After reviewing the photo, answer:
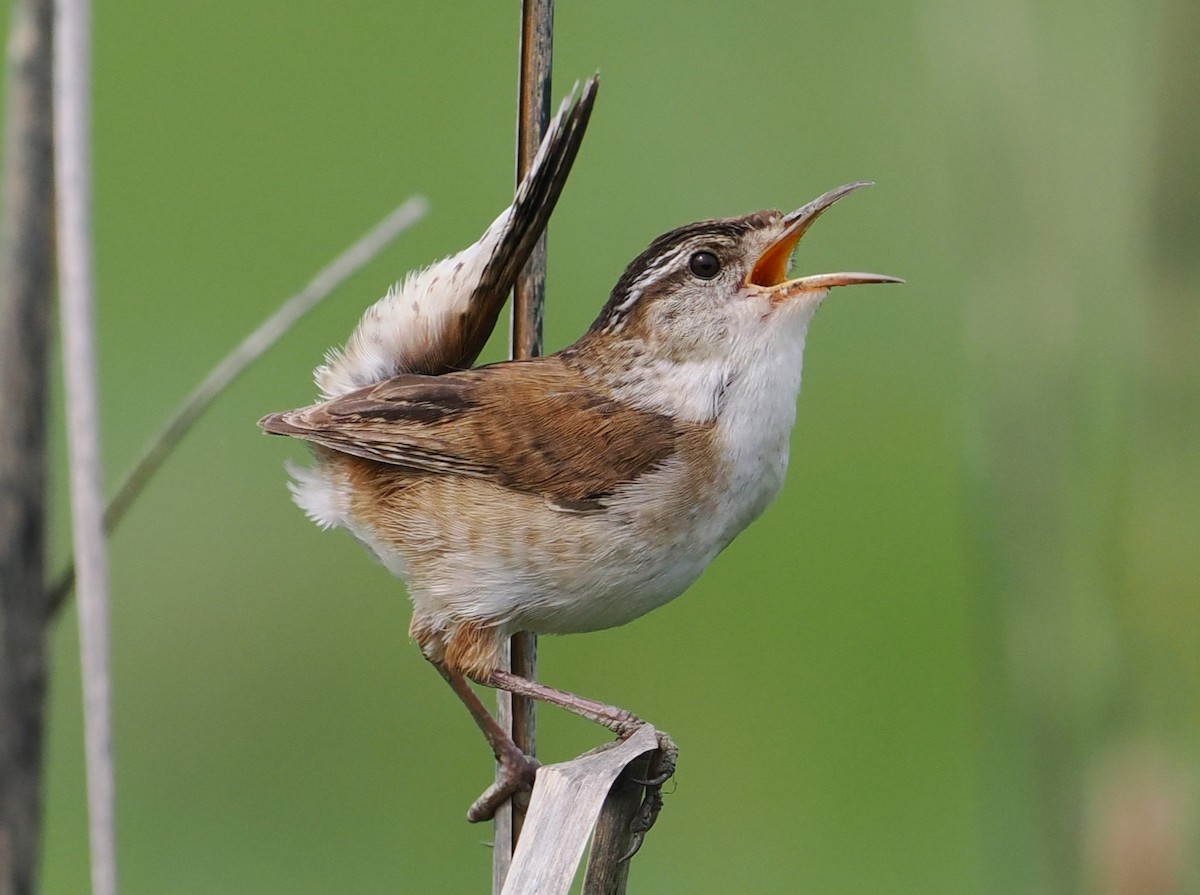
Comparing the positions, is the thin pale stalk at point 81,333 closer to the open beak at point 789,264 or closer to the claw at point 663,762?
the claw at point 663,762

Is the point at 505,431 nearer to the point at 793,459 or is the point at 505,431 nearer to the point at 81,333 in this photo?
the point at 81,333

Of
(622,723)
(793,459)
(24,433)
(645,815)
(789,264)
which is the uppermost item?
(789,264)

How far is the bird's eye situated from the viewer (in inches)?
113

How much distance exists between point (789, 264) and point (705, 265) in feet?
0.65

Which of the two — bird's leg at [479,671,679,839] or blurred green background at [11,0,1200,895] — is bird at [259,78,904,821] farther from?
blurred green background at [11,0,1200,895]

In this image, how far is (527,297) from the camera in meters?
2.74

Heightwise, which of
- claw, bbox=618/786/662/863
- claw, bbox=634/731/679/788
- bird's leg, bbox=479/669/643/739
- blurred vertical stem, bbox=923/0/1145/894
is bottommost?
claw, bbox=618/786/662/863

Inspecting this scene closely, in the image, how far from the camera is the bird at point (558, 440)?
2.64 meters

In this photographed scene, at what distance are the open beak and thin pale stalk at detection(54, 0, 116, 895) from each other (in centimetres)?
123

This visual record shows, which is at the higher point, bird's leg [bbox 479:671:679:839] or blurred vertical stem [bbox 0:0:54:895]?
blurred vertical stem [bbox 0:0:54:895]

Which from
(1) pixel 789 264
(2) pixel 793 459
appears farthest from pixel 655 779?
(2) pixel 793 459

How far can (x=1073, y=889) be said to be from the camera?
1.44 metres

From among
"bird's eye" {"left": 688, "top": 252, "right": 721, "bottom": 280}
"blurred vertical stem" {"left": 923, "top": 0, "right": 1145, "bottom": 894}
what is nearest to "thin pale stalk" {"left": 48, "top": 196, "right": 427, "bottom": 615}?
"bird's eye" {"left": 688, "top": 252, "right": 721, "bottom": 280}

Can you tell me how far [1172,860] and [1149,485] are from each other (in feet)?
1.35
